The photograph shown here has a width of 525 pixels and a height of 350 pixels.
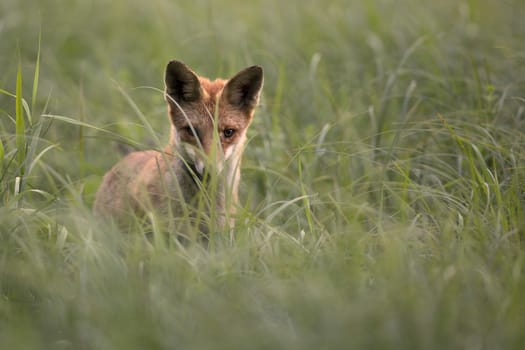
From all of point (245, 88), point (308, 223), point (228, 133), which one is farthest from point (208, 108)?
point (308, 223)

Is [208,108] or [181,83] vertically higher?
[181,83]

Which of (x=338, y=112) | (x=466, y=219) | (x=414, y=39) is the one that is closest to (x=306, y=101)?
→ (x=338, y=112)

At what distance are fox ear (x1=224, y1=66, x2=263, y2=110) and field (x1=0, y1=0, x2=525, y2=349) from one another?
0.31 metres

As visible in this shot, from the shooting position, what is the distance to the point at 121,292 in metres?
3.02

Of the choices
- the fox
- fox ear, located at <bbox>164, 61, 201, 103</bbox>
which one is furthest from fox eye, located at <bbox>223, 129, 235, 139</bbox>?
fox ear, located at <bbox>164, 61, 201, 103</bbox>

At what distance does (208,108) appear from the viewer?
14.9ft

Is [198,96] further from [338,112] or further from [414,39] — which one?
[414,39]

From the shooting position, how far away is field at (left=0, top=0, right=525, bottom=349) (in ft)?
9.16

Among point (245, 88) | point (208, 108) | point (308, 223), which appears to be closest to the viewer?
point (308, 223)

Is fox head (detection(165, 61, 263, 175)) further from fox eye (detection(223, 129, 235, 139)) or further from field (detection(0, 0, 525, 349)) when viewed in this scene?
field (detection(0, 0, 525, 349))

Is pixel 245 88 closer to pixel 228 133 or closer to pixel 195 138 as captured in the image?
pixel 228 133

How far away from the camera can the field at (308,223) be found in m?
2.79

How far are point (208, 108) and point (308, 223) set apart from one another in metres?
1.13

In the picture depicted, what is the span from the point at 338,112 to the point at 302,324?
3246 millimetres
